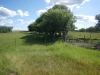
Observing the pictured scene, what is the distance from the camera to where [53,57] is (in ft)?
34.6

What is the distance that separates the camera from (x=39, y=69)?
7.92m

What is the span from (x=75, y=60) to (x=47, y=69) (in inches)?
108

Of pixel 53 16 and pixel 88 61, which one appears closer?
pixel 88 61

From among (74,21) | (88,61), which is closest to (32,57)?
(88,61)

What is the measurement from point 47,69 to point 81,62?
272 cm

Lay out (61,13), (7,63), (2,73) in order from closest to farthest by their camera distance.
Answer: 1. (2,73)
2. (7,63)
3. (61,13)

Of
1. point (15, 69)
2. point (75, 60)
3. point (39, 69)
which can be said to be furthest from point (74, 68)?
point (15, 69)

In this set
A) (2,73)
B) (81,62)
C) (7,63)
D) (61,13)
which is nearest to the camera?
(2,73)

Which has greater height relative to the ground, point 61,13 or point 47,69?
point 61,13

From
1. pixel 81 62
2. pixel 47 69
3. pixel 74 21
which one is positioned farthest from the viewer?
pixel 74 21

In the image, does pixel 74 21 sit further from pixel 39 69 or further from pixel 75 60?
pixel 39 69

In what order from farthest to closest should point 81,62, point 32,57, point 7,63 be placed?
point 32,57 → point 81,62 → point 7,63

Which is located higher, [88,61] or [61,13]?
[61,13]

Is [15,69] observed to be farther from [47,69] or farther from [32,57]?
[32,57]
